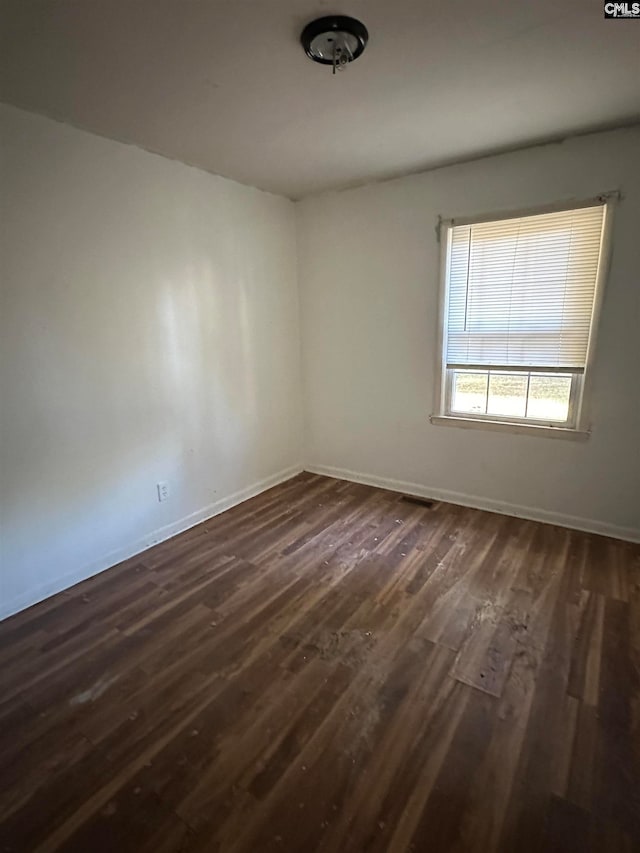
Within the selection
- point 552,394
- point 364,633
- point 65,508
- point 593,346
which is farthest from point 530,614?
point 65,508

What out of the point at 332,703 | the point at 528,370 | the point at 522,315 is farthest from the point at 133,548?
the point at 522,315

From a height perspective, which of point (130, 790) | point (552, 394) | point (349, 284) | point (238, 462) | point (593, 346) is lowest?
point (130, 790)

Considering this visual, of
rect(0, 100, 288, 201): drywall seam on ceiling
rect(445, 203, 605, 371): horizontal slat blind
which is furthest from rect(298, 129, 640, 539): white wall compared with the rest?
rect(0, 100, 288, 201): drywall seam on ceiling

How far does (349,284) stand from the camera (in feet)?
11.6

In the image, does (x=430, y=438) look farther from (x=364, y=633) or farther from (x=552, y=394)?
(x=364, y=633)

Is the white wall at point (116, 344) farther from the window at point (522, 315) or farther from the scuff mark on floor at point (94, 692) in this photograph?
the window at point (522, 315)

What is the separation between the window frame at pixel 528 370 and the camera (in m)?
2.53

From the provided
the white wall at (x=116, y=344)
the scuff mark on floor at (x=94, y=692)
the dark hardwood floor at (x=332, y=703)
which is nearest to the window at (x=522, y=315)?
the dark hardwood floor at (x=332, y=703)

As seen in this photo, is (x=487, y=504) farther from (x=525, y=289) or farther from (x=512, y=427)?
(x=525, y=289)

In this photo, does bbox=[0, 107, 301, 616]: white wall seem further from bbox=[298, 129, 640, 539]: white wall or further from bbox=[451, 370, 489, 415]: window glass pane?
bbox=[451, 370, 489, 415]: window glass pane

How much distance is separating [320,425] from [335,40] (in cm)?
288

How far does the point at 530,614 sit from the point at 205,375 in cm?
253

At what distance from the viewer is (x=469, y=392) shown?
3.22 metres

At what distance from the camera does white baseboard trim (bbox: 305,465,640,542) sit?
282 centimetres
